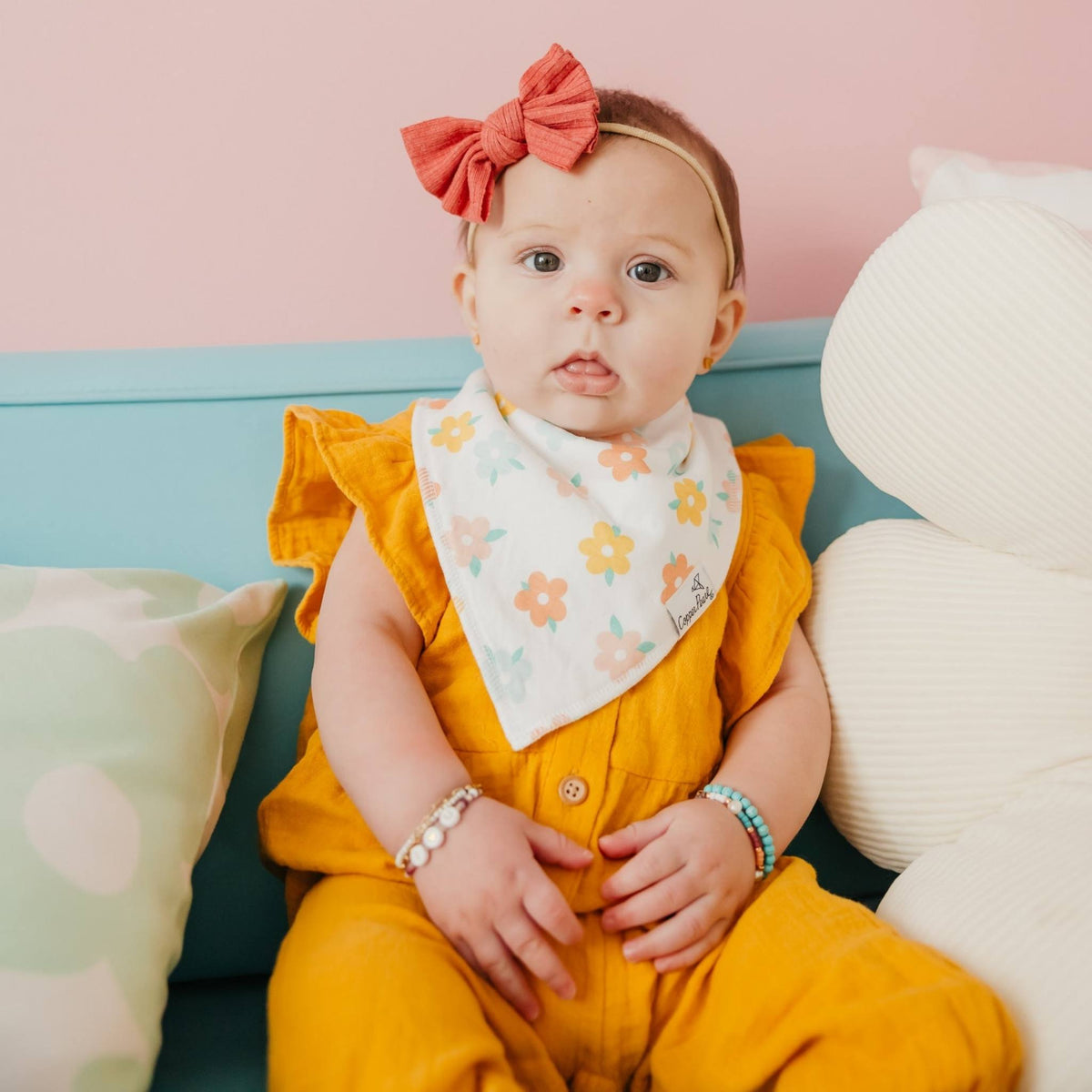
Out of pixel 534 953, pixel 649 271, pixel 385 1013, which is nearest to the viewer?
pixel 385 1013

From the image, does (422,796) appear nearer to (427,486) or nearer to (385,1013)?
(385,1013)

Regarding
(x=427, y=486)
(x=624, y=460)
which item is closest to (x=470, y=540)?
(x=427, y=486)

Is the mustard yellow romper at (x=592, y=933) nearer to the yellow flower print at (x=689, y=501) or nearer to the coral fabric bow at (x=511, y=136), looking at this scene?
the yellow flower print at (x=689, y=501)

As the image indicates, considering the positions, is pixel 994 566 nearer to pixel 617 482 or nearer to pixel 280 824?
pixel 617 482

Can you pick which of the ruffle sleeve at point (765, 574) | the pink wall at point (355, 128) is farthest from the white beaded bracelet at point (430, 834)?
the pink wall at point (355, 128)

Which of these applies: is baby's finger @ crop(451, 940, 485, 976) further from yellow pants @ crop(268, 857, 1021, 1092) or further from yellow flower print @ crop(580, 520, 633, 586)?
yellow flower print @ crop(580, 520, 633, 586)

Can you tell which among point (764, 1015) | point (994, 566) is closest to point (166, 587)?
point (764, 1015)

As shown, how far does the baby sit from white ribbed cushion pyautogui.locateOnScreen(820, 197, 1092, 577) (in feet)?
0.57

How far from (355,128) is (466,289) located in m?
0.39

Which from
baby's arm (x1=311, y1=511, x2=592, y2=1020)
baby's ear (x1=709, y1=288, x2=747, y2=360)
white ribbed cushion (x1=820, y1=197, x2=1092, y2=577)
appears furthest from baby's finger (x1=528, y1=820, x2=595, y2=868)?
baby's ear (x1=709, y1=288, x2=747, y2=360)

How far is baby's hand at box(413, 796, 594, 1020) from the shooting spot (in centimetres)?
73

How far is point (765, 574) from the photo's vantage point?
992 millimetres

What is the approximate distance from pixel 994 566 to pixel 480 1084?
2.01ft

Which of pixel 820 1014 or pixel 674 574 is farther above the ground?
pixel 674 574
